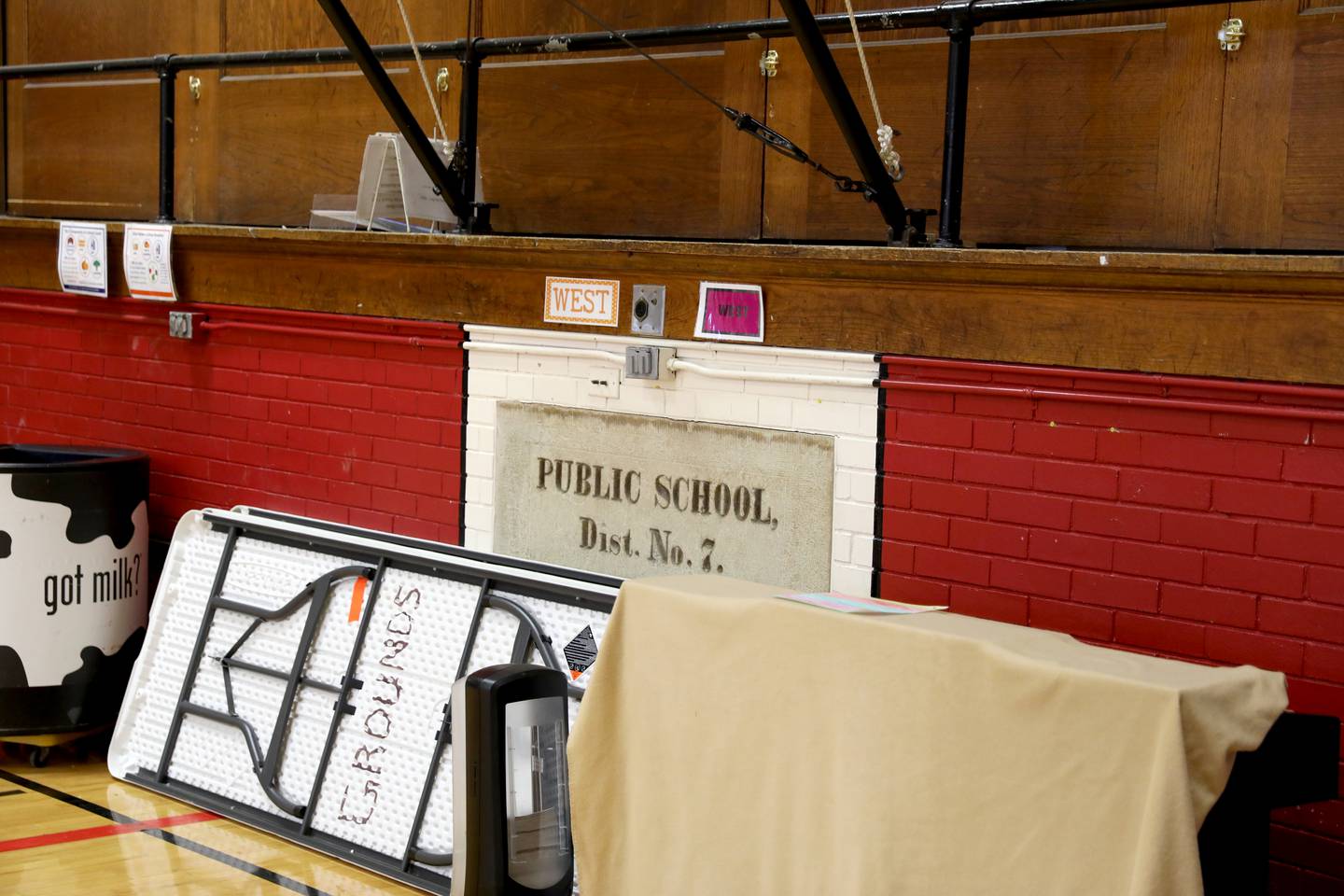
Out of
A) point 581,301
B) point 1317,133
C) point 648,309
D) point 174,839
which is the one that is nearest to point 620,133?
point 581,301

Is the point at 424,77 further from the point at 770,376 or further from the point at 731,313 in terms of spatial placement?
the point at 770,376

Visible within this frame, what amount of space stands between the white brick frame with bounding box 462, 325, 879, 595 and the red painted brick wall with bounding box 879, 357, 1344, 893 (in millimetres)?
74

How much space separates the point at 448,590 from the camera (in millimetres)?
4035

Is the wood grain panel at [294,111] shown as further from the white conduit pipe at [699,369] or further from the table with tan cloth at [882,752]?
the table with tan cloth at [882,752]

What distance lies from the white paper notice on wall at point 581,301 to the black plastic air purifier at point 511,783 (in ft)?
4.22

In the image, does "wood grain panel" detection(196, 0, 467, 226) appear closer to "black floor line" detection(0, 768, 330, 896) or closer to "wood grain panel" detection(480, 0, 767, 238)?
"wood grain panel" detection(480, 0, 767, 238)

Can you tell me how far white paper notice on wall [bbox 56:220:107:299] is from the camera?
17.1ft

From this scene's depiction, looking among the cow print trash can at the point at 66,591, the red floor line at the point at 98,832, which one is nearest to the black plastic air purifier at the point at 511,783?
the red floor line at the point at 98,832

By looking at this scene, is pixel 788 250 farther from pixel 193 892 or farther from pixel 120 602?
pixel 120 602

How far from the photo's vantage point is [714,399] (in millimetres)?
3867

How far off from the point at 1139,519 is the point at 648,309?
4.55 feet

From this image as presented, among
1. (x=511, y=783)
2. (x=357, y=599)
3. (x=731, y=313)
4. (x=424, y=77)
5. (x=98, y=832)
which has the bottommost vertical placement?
(x=98, y=832)

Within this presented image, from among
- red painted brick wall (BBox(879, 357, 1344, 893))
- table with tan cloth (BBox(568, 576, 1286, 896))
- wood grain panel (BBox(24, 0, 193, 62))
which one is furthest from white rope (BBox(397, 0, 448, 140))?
table with tan cloth (BBox(568, 576, 1286, 896))

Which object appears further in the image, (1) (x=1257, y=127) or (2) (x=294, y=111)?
(2) (x=294, y=111)
